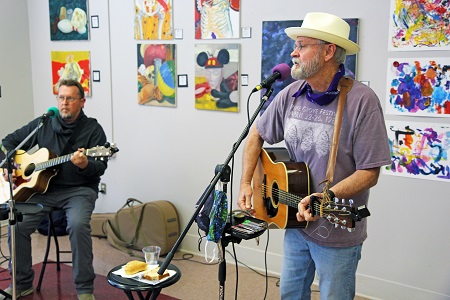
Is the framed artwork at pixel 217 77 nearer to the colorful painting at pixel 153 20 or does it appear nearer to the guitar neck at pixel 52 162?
the colorful painting at pixel 153 20

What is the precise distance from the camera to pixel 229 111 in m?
3.83

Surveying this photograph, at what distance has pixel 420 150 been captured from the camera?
3.08m

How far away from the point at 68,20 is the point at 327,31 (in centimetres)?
324

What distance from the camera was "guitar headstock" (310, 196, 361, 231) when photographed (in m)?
1.82

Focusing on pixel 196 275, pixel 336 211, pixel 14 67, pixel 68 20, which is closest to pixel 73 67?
pixel 68 20

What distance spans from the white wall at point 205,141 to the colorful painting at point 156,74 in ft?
0.21

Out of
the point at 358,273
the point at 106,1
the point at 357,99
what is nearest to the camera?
the point at 357,99

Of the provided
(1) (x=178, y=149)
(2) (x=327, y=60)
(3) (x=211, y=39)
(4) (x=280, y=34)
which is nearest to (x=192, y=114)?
(1) (x=178, y=149)

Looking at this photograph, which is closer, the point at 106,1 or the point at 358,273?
the point at 358,273

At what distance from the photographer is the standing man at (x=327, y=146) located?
1937 mm

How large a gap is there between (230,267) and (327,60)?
2.21 m

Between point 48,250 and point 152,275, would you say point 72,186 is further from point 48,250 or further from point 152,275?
point 152,275

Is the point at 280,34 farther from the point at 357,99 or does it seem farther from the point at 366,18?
the point at 357,99

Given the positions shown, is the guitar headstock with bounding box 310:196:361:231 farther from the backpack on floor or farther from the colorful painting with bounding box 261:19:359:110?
the backpack on floor
